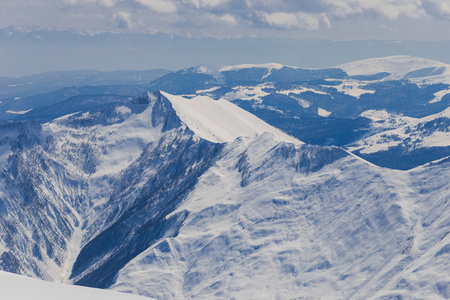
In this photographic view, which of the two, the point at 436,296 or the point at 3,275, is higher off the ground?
the point at 3,275

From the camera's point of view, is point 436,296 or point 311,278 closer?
point 436,296

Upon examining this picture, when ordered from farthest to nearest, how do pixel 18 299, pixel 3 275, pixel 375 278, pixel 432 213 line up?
pixel 432 213 < pixel 375 278 < pixel 3 275 < pixel 18 299

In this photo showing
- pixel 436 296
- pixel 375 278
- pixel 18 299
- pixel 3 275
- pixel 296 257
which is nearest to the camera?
pixel 18 299

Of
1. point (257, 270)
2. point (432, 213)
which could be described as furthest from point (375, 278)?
point (257, 270)

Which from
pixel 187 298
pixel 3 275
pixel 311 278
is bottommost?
pixel 187 298

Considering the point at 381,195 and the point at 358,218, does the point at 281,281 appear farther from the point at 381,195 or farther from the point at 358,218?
the point at 381,195

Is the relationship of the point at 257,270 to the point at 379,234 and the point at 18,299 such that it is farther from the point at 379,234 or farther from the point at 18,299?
the point at 18,299

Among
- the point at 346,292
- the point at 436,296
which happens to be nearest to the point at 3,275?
the point at 436,296
